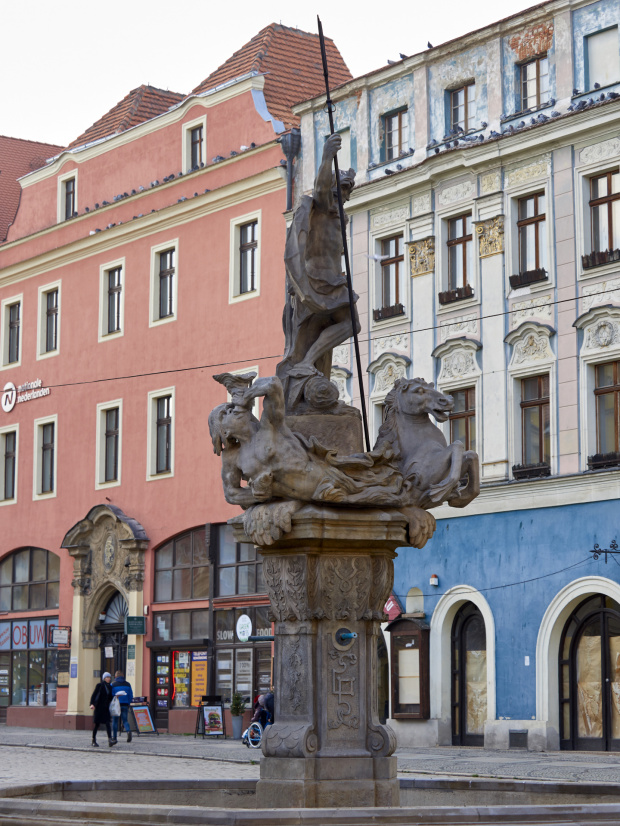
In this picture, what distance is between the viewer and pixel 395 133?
3136 cm

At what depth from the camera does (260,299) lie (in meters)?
33.8

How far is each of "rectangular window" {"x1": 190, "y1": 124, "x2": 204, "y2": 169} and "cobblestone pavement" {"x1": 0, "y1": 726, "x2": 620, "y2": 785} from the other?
44.7 ft

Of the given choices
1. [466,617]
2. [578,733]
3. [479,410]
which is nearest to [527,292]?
[479,410]

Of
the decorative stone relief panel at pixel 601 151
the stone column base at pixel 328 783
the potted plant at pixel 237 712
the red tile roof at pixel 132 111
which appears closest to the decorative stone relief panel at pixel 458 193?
the decorative stone relief panel at pixel 601 151

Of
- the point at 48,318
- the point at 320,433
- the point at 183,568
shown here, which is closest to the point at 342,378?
the point at 183,568

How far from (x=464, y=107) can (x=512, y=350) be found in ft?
17.1

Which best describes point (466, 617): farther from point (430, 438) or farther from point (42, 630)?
point (430, 438)

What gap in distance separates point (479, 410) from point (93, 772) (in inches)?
434

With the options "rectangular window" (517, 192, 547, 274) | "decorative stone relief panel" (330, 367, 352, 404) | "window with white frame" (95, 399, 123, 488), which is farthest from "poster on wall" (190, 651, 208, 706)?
"rectangular window" (517, 192, 547, 274)

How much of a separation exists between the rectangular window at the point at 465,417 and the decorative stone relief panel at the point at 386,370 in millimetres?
1545

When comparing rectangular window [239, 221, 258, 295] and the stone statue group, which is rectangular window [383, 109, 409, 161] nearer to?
rectangular window [239, 221, 258, 295]

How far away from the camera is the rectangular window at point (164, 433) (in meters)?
36.2

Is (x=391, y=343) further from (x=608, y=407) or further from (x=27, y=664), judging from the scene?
(x=27, y=664)

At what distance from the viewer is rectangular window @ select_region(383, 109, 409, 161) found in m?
31.1
